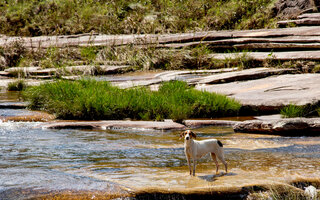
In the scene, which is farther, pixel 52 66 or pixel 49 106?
pixel 52 66

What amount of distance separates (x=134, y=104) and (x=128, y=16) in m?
13.9

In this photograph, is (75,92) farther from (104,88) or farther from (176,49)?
(176,49)

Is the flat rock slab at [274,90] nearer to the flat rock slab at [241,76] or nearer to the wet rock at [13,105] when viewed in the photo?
the flat rock slab at [241,76]

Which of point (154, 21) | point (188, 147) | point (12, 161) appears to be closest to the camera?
point (188, 147)

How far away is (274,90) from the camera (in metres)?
10.5

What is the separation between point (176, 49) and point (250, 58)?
123 inches

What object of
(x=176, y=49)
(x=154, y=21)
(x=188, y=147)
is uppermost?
(x=154, y=21)

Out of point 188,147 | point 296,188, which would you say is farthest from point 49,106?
point 296,188

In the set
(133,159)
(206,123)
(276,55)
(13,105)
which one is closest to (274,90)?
(206,123)

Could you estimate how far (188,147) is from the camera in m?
4.98

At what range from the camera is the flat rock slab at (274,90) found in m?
9.56

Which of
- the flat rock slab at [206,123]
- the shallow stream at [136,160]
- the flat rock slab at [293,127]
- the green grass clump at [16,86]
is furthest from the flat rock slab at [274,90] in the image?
the green grass clump at [16,86]

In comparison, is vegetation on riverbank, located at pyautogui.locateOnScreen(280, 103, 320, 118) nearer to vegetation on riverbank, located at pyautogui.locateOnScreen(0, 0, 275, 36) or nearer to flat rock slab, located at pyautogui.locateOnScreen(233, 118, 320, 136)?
flat rock slab, located at pyautogui.locateOnScreen(233, 118, 320, 136)

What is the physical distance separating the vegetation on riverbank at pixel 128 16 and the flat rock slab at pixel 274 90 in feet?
25.5
